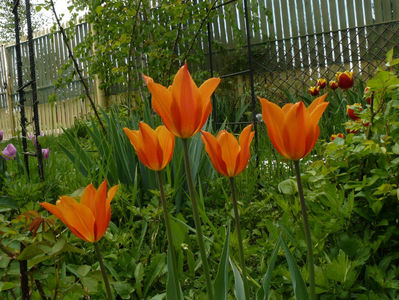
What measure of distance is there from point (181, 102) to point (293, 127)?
0.15m

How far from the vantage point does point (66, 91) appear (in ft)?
27.5

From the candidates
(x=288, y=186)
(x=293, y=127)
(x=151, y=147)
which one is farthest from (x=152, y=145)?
(x=288, y=186)

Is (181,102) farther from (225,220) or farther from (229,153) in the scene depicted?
(225,220)

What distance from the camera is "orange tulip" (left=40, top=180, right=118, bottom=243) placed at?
20.4 inches

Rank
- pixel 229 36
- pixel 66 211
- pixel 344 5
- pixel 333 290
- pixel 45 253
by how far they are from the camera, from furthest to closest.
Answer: pixel 229 36, pixel 344 5, pixel 333 290, pixel 45 253, pixel 66 211

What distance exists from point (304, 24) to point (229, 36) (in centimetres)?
111

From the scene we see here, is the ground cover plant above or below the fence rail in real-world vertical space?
below

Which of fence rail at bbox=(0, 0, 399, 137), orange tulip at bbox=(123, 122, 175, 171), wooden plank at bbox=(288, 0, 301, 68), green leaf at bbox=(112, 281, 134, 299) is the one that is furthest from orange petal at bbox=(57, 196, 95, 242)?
wooden plank at bbox=(288, 0, 301, 68)

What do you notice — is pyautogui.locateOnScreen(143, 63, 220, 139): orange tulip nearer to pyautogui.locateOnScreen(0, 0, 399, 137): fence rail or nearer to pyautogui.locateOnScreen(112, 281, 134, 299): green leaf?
pyautogui.locateOnScreen(112, 281, 134, 299): green leaf

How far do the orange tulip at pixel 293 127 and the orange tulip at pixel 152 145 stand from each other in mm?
156

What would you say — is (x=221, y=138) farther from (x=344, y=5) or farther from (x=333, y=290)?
(x=344, y=5)

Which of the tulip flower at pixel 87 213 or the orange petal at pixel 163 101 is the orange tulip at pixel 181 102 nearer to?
the orange petal at pixel 163 101

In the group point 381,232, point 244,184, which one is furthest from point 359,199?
point 244,184

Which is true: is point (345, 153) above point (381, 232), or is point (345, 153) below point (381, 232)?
above
